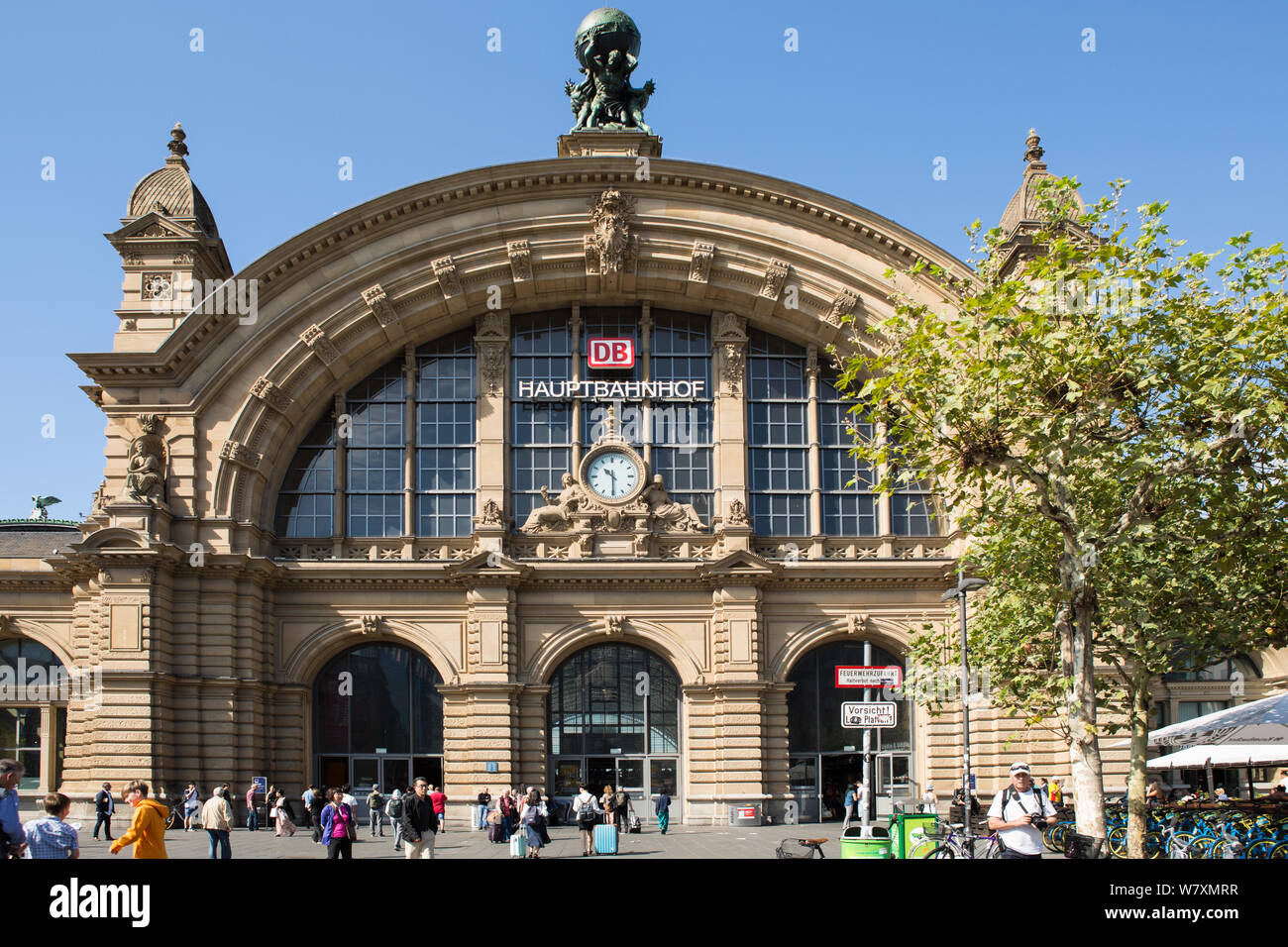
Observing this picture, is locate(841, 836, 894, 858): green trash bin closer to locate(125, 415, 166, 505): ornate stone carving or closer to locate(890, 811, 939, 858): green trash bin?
locate(890, 811, 939, 858): green trash bin

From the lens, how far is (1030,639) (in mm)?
31500

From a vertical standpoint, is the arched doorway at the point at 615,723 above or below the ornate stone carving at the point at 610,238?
below

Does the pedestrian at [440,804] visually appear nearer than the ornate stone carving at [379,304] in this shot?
Yes

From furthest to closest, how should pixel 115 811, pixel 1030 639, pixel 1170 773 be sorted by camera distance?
1. pixel 1170 773
2. pixel 115 811
3. pixel 1030 639

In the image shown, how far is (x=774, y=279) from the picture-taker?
1698 inches

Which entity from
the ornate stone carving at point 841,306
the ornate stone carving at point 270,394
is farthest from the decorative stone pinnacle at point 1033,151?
the ornate stone carving at point 270,394

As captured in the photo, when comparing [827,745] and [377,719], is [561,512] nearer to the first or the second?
[377,719]

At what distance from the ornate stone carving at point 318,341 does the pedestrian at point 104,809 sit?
1479 cm

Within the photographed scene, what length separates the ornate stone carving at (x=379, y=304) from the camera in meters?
42.6

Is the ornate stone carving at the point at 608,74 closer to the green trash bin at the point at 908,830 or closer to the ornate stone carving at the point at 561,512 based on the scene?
the ornate stone carving at the point at 561,512

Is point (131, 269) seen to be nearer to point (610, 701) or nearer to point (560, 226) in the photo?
point (560, 226)
